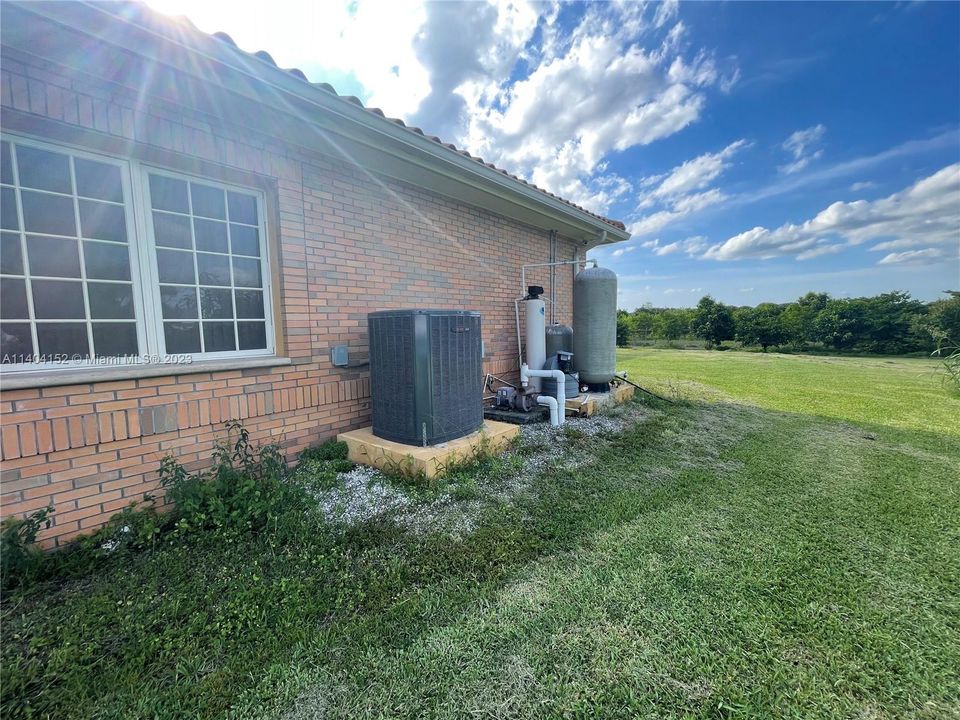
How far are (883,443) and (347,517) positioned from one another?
20.4 ft

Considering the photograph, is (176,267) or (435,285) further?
(435,285)

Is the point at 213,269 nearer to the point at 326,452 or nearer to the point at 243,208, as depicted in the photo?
the point at 243,208

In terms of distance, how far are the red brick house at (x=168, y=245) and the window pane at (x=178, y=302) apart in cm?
1

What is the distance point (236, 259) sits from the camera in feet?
10.1

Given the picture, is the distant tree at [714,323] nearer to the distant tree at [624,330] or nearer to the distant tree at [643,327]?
the distant tree at [643,327]

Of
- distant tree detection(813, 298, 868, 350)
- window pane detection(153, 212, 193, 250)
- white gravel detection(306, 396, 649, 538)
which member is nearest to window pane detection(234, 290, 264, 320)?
window pane detection(153, 212, 193, 250)

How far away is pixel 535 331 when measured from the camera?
18.0 feet

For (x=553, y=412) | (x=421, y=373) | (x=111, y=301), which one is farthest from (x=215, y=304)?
(x=553, y=412)

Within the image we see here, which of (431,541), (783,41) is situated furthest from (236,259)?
(783,41)

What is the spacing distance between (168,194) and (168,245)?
0.38m

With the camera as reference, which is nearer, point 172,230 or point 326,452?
point 172,230

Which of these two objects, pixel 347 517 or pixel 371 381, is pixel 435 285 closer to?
pixel 371 381

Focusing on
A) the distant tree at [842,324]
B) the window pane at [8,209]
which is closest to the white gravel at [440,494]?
the window pane at [8,209]

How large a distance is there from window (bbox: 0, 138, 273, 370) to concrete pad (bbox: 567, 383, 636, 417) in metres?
4.01
